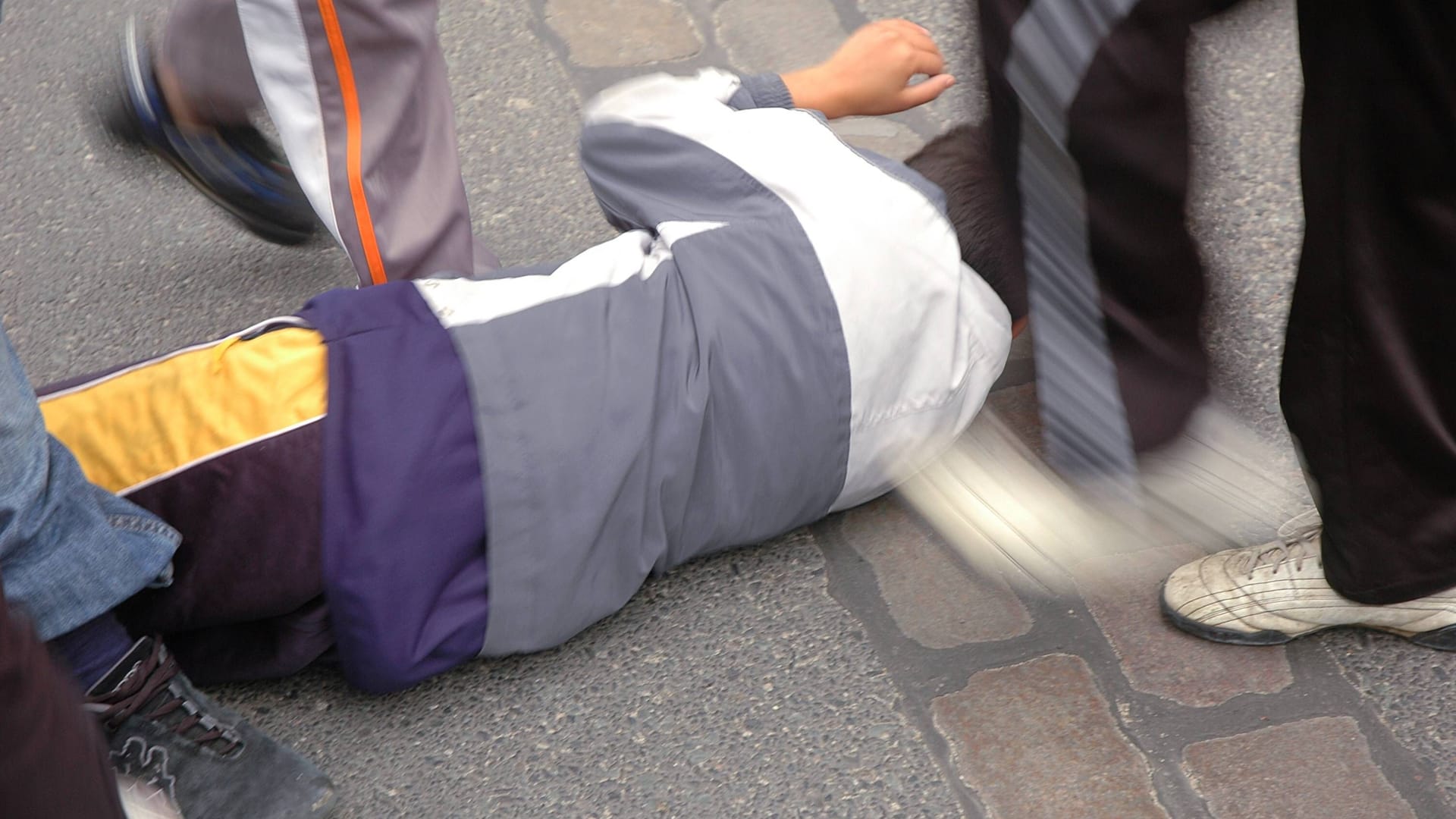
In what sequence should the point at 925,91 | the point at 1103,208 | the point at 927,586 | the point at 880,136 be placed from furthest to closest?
the point at 880,136 → the point at 925,91 → the point at 927,586 → the point at 1103,208

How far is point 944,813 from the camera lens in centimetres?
122

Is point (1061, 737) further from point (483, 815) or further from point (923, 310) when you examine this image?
point (483, 815)

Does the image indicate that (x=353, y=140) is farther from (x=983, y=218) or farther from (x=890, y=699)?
(x=890, y=699)

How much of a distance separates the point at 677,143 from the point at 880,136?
725 mm

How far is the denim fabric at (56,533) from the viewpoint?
3.40ft

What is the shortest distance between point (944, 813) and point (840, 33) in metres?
1.47

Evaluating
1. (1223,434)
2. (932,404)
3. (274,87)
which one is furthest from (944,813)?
(274,87)

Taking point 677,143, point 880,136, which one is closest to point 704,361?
point 677,143

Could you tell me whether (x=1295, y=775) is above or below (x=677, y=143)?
below

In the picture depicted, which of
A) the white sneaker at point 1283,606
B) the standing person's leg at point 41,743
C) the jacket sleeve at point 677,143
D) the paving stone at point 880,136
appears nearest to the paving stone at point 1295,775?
the white sneaker at point 1283,606

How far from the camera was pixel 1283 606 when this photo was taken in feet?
4.41

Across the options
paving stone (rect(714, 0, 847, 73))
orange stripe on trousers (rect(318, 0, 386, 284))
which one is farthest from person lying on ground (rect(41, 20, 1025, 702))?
paving stone (rect(714, 0, 847, 73))

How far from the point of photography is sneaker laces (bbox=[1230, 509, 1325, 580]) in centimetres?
136

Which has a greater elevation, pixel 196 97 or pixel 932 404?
pixel 196 97
